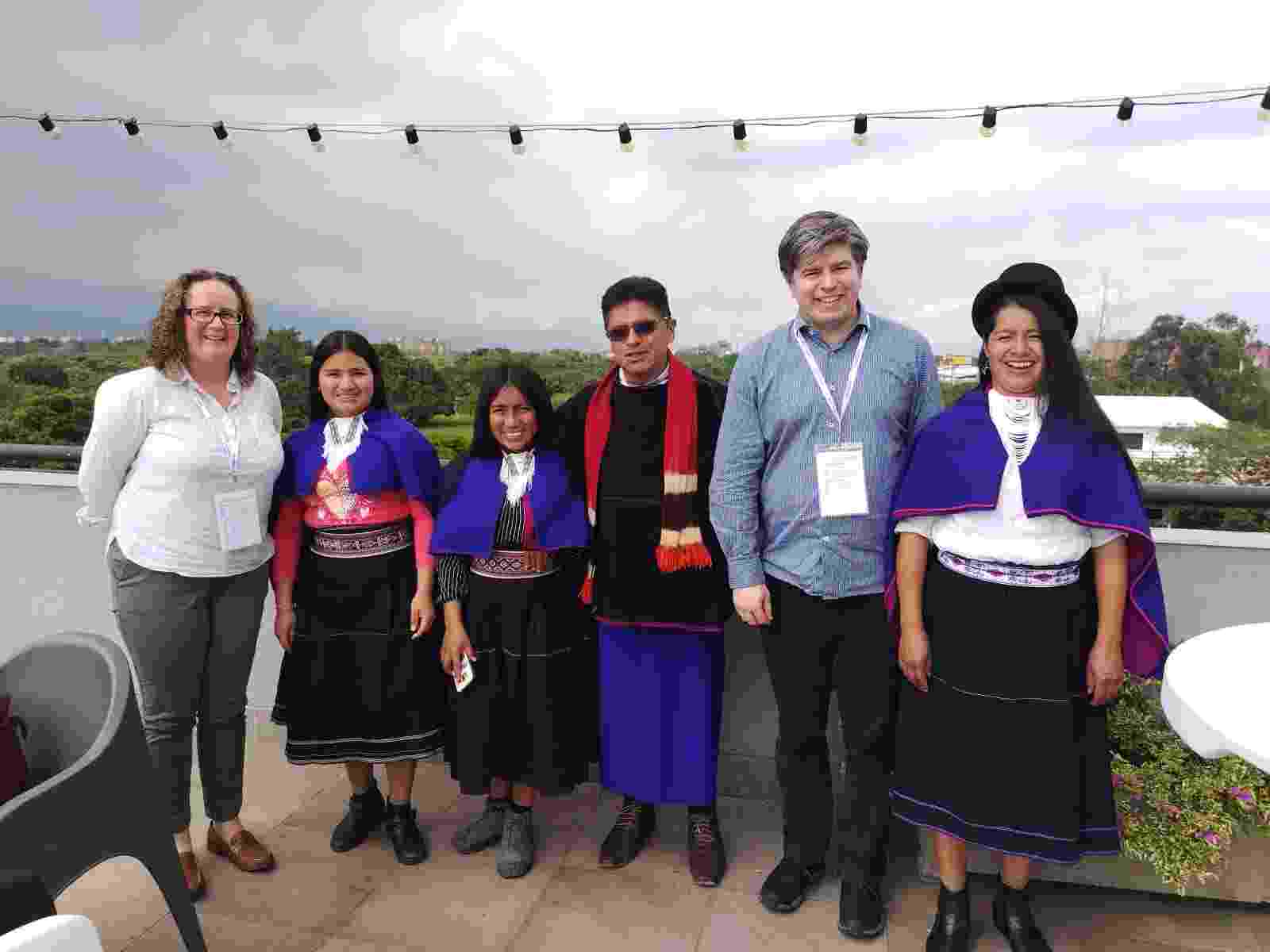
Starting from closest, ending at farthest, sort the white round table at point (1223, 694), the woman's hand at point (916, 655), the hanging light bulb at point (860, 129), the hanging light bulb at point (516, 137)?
the white round table at point (1223, 694) → the woman's hand at point (916, 655) → the hanging light bulb at point (860, 129) → the hanging light bulb at point (516, 137)

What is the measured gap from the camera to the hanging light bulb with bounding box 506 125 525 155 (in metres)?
2.65

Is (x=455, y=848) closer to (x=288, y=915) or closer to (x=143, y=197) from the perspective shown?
(x=288, y=915)

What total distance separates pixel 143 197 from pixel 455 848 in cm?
281

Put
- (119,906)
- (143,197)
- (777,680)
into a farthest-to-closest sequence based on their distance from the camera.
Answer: (143,197) < (119,906) < (777,680)

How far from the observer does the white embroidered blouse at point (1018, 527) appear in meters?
1.54

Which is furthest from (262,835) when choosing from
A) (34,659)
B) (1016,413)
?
(1016,413)

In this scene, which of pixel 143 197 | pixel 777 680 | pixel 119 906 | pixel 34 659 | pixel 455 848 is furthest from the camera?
pixel 143 197

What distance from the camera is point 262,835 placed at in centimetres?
230

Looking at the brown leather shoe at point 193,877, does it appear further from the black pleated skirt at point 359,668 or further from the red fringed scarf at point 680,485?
the red fringed scarf at point 680,485

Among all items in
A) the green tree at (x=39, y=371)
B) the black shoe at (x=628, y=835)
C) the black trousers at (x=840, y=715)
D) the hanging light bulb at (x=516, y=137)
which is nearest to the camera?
the black trousers at (x=840, y=715)

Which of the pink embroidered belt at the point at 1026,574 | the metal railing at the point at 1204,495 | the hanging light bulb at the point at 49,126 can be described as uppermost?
the hanging light bulb at the point at 49,126

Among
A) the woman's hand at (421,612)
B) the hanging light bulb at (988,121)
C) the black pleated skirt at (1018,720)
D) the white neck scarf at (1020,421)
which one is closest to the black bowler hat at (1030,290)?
the white neck scarf at (1020,421)

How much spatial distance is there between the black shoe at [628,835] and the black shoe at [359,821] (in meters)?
0.67

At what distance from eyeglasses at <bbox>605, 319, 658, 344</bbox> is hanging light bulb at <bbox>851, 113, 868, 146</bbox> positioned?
1025mm
